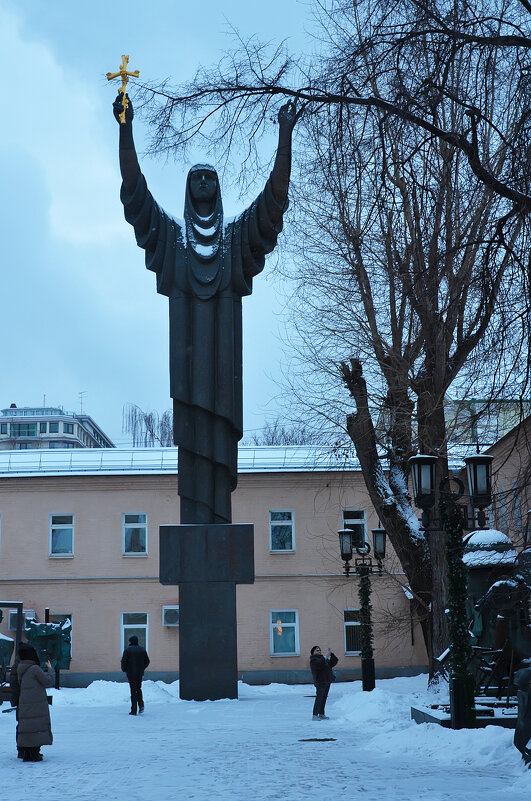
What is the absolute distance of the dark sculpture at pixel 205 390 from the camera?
17.7 meters

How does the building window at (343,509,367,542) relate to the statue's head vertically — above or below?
below

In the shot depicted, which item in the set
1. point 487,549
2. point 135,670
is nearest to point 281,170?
point 487,549

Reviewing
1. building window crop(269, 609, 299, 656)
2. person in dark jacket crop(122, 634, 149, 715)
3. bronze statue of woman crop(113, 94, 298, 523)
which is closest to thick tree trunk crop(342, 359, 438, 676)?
bronze statue of woman crop(113, 94, 298, 523)

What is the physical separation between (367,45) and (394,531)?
42.2 ft

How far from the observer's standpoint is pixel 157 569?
30984 mm

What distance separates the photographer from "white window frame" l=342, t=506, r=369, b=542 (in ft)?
Answer: 106

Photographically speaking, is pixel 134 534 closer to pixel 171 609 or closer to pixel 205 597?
pixel 171 609

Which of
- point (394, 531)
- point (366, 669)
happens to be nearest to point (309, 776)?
point (394, 531)

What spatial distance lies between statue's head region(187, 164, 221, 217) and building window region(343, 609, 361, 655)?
16092 mm

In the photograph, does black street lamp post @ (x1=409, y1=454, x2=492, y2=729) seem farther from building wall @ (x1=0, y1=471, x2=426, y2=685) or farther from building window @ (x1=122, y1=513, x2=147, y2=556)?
building window @ (x1=122, y1=513, x2=147, y2=556)

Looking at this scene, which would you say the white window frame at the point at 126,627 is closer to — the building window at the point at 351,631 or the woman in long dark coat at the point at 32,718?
the building window at the point at 351,631

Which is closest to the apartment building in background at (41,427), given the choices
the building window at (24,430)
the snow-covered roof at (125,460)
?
the building window at (24,430)

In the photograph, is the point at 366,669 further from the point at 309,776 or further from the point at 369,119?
the point at 369,119

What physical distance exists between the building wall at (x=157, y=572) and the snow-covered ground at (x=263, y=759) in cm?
1427
